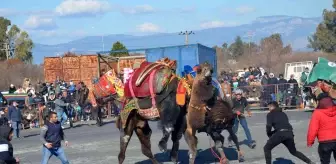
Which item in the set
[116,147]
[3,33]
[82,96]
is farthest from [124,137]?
[3,33]

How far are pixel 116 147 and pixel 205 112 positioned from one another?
5.98 metres

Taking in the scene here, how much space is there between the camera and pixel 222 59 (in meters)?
82.6

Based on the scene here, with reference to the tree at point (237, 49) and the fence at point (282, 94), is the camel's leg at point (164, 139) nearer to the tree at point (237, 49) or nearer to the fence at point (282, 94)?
the fence at point (282, 94)

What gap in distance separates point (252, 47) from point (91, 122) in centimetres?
6051

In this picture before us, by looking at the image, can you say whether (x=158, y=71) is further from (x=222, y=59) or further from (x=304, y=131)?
(x=222, y=59)

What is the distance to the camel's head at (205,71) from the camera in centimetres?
1022

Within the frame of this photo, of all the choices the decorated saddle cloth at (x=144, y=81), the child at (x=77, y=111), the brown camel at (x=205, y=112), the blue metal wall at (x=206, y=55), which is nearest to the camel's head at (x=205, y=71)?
the brown camel at (x=205, y=112)

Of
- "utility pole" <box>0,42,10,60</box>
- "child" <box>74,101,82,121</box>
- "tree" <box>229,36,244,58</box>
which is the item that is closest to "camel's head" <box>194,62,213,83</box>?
"child" <box>74,101,82,121</box>

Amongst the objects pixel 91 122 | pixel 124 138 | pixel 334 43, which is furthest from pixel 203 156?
pixel 334 43

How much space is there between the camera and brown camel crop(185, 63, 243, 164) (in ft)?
35.1

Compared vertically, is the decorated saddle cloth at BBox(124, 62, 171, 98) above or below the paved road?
above

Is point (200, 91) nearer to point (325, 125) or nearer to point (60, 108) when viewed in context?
point (325, 125)

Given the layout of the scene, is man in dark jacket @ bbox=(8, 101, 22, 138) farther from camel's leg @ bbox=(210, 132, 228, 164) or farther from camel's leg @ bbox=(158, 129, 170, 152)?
camel's leg @ bbox=(210, 132, 228, 164)

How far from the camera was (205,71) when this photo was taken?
33.8ft
